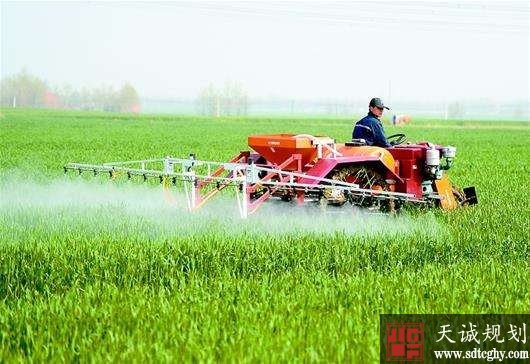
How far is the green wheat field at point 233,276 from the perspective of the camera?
5.94 metres

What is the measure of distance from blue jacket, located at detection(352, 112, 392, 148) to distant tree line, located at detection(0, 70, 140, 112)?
14928 cm

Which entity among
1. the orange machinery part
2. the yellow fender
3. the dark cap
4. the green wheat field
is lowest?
the green wheat field

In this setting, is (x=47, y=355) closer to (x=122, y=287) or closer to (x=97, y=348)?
(x=97, y=348)

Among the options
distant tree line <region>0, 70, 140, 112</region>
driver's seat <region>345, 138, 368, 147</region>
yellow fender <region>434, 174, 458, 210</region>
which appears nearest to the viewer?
driver's seat <region>345, 138, 368, 147</region>

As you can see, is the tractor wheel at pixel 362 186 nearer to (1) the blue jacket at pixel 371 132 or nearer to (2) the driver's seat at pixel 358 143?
(2) the driver's seat at pixel 358 143

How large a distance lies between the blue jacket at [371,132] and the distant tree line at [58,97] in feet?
490

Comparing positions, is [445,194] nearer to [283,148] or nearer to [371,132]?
[371,132]

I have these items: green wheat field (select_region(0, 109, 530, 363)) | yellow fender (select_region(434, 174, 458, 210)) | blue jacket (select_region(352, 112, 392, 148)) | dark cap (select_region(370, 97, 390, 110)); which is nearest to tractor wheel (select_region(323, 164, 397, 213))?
green wheat field (select_region(0, 109, 530, 363))

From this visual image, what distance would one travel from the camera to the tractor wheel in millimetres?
11609

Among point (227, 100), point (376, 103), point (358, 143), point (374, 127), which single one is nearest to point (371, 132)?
point (374, 127)

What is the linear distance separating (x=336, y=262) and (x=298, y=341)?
306 cm

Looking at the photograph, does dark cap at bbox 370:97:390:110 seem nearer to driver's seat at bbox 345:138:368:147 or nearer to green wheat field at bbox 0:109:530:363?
driver's seat at bbox 345:138:368:147

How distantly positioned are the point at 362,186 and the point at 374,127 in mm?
1042

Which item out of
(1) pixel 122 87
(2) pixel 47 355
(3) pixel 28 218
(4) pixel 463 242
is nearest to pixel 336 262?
(4) pixel 463 242
